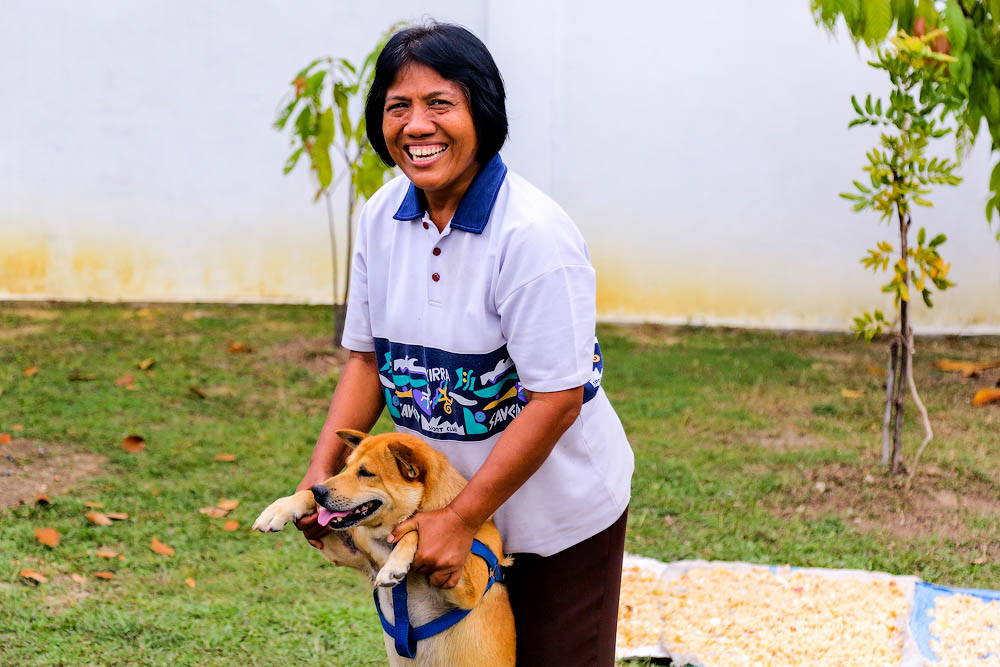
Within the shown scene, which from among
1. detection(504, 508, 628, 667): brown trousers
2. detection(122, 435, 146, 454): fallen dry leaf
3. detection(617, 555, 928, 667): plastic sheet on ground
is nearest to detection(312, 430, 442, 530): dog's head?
detection(504, 508, 628, 667): brown trousers

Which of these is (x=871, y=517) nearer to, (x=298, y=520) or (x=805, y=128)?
(x=298, y=520)

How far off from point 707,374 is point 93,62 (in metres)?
5.79

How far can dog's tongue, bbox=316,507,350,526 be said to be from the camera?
201 centimetres

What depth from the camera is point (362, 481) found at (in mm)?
2037

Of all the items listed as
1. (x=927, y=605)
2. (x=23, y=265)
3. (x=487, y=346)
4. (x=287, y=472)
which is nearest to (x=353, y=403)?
(x=487, y=346)

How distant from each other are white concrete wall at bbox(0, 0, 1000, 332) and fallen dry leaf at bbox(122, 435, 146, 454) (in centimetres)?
362

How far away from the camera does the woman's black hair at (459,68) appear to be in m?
2.00

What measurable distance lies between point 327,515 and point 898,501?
3844 millimetres

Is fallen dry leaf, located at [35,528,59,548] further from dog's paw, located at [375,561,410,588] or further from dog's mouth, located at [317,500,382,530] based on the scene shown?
dog's paw, located at [375,561,410,588]

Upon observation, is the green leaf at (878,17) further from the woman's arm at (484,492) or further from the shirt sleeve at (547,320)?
the woman's arm at (484,492)

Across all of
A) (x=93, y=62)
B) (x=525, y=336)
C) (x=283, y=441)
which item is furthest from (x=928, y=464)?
(x=93, y=62)

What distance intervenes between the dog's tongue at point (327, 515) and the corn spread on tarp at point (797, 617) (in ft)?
6.60

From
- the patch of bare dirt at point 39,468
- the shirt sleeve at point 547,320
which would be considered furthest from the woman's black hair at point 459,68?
the patch of bare dirt at point 39,468

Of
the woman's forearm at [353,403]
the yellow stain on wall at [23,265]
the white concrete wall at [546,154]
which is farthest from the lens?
the yellow stain on wall at [23,265]
